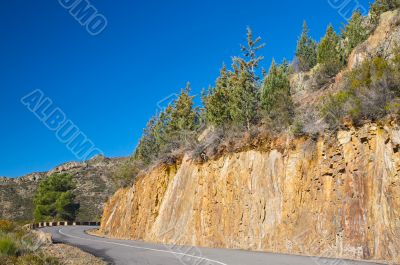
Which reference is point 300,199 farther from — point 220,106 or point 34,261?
point 220,106

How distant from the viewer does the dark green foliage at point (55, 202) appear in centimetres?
6844

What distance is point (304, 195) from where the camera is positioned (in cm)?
1753

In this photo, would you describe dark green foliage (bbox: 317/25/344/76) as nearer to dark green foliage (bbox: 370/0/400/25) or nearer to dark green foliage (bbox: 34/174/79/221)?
dark green foliage (bbox: 370/0/400/25)

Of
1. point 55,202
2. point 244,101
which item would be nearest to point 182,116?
point 244,101

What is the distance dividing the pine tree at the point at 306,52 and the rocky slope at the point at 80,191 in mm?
40191

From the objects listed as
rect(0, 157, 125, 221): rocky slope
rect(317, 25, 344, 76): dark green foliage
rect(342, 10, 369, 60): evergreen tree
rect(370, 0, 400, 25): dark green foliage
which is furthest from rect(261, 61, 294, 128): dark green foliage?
rect(0, 157, 125, 221): rocky slope

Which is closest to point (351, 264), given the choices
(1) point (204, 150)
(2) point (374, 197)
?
(2) point (374, 197)

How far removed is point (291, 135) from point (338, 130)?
3318 millimetres

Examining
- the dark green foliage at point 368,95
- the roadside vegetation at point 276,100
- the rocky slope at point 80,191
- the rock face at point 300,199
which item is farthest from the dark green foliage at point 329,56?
the rocky slope at point 80,191

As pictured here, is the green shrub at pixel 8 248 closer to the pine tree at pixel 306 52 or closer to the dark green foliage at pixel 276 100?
the dark green foliage at pixel 276 100

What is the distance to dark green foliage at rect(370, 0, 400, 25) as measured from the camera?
2850cm

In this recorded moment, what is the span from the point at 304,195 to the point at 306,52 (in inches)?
1116

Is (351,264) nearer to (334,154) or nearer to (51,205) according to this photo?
(334,154)

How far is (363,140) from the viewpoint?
15633 millimetres
